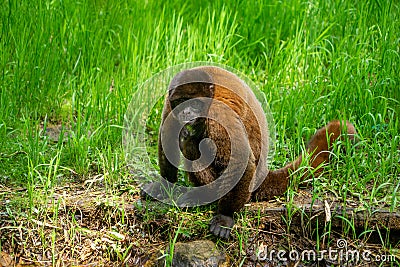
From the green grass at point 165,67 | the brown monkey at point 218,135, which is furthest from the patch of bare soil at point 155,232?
the brown monkey at point 218,135

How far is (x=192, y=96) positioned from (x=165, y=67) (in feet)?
5.74

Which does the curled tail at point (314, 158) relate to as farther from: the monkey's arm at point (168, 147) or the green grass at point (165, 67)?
the monkey's arm at point (168, 147)

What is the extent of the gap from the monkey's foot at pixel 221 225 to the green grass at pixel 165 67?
0.11 m

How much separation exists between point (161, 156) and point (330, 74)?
2094 mm

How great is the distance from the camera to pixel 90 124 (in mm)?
4531

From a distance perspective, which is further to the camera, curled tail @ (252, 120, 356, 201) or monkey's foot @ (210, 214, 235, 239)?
curled tail @ (252, 120, 356, 201)

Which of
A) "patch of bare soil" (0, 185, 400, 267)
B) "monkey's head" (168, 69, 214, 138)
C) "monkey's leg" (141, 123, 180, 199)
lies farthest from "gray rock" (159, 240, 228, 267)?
"monkey's head" (168, 69, 214, 138)

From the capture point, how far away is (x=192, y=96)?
139 inches

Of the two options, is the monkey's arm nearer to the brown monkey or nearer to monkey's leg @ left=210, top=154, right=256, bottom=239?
the brown monkey

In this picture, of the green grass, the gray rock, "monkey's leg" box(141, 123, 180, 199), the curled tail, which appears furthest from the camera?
the green grass

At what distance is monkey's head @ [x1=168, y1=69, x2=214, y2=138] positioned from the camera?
139 inches

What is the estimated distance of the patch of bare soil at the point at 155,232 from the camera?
3.68 meters

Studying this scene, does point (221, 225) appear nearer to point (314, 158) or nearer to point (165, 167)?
point (165, 167)

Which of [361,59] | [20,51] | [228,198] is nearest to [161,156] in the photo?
[228,198]
